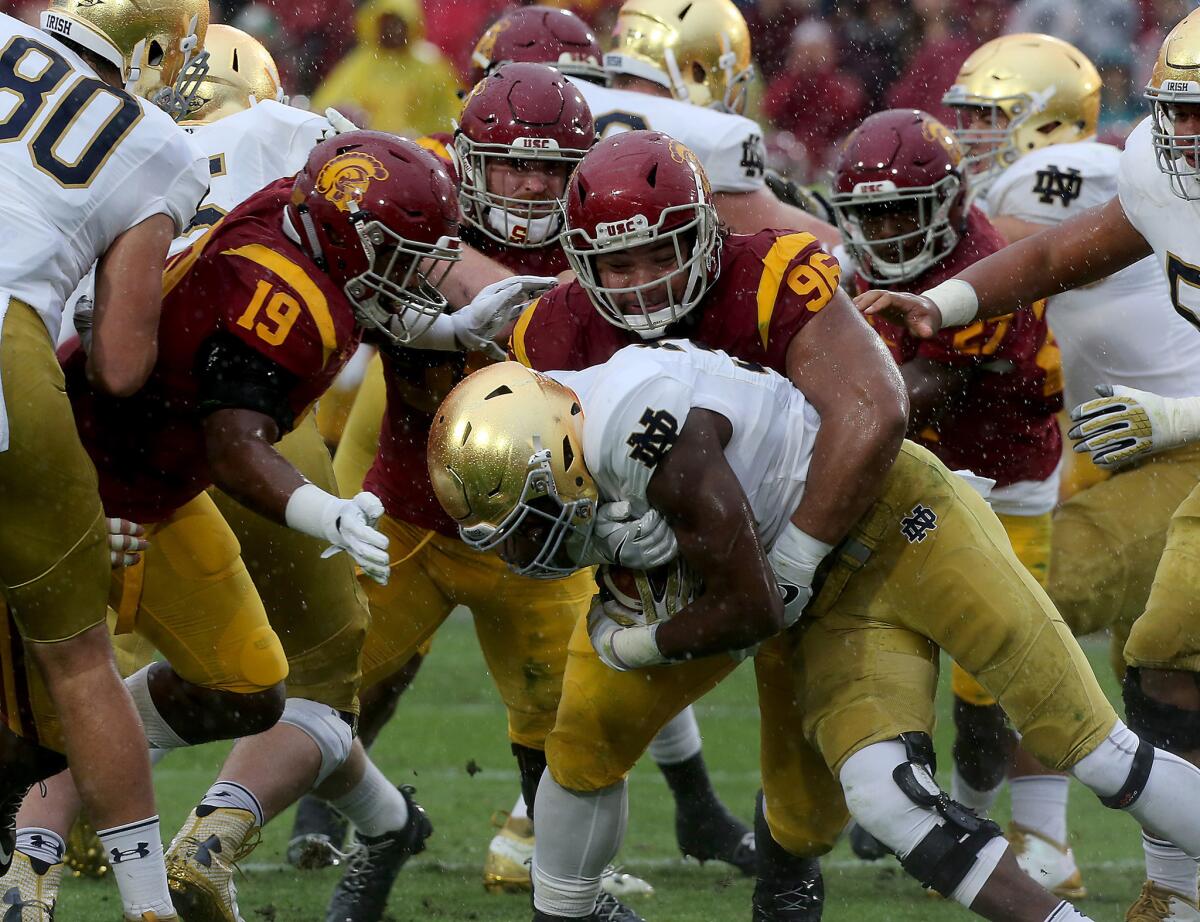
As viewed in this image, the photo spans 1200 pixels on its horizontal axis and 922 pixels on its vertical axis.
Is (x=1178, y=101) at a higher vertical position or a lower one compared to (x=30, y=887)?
higher

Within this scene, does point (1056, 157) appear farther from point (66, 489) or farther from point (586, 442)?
point (66, 489)

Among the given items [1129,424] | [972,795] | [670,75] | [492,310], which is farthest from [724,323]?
[670,75]

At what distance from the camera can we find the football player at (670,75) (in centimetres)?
494

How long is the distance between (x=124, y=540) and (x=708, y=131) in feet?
7.88

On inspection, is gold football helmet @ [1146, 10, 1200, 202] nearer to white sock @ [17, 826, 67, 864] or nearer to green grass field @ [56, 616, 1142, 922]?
green grass field @ [56, 616, 1142, 922]

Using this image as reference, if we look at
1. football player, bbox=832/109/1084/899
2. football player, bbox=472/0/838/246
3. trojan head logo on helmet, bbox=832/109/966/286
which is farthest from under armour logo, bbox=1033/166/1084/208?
football player, bbox=472/0/838/246

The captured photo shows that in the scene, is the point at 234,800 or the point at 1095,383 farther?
the point at 1095,383

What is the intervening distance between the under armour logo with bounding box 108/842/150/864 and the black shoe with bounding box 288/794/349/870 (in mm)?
1355

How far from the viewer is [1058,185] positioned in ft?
15.3

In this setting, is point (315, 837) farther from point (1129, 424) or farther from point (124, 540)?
point (1129, 424)

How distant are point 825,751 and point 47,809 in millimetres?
1535

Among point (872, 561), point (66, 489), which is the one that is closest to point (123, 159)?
point (66, 489)

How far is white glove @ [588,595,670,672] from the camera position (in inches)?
118

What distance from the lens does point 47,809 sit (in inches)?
137
